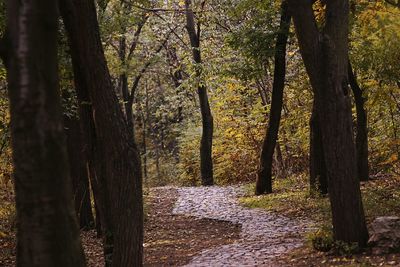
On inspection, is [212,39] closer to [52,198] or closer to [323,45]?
[323,45]

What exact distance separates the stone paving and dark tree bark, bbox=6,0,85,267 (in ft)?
16.5

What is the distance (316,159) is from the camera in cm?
1365

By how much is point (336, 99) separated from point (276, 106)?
7881 millimetres

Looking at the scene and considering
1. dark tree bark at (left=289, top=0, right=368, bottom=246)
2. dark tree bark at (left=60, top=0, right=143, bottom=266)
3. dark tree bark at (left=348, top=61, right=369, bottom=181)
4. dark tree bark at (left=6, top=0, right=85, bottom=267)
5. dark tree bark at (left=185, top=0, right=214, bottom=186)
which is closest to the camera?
dark tree bark at (left=6, top=0, right=85, bottom=267)

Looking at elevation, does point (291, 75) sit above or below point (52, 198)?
above

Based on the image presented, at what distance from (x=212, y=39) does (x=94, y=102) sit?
1809 cm

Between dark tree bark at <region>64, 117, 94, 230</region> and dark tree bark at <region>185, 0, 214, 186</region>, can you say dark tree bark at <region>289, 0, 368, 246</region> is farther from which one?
dark tree bark at <region>185, 0, 214, 186</region>

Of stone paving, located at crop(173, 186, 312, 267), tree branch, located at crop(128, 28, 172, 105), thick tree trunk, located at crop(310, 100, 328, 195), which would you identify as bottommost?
stone paving, located at crop(173, 186, 312, 267)

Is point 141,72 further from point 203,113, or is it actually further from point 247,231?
point 247,231

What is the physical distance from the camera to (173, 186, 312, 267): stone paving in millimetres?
8938

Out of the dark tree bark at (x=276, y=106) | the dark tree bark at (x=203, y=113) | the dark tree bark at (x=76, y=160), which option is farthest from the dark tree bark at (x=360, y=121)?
the dark tree bark at (x=76, y=160)

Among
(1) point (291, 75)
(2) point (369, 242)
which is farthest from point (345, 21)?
(1) point (291, 75)

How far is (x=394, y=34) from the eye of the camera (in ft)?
31.9

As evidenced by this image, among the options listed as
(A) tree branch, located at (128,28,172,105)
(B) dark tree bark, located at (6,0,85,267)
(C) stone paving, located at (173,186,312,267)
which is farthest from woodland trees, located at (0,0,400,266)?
(C) stone paving, located at (173,186,312,267)
